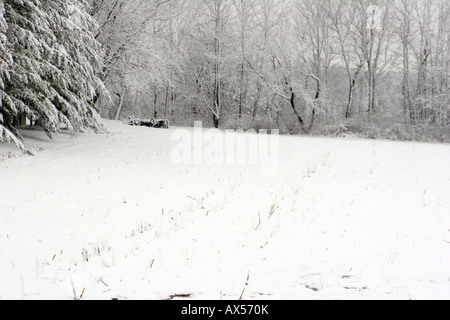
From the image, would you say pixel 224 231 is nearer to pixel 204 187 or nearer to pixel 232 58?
pixel 204 187

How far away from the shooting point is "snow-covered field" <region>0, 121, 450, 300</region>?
3.20 metres

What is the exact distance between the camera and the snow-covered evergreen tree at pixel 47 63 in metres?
10.9

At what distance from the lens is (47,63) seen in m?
11.8

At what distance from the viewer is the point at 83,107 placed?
540 inches

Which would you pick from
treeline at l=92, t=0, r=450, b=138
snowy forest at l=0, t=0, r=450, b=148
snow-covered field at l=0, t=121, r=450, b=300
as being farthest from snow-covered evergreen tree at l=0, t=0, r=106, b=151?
treeline at l=92, t=0, r=450, b=138

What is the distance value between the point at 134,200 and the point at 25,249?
8.98 feet

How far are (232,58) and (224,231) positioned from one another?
26.3 meters

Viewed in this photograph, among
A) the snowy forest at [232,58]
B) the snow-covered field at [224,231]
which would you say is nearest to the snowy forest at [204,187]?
the snow-covered field at [224,231]

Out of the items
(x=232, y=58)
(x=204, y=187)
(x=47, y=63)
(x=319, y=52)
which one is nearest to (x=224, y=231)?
(x=204, y=187)

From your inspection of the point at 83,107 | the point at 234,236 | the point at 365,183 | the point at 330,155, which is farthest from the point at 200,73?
the point at 234,236

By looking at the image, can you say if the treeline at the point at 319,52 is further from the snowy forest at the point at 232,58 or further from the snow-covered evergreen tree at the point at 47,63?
the snow-covered evergreen tree at the point at 47,63

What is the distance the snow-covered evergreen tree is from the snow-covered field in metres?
2.69

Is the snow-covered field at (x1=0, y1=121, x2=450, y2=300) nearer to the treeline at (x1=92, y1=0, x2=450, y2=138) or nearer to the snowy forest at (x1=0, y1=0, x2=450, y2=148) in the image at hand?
the snowy forest at (x1=0, y1=0, x2=450, y2=148)

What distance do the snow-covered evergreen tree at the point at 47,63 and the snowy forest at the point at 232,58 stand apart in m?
0.04
